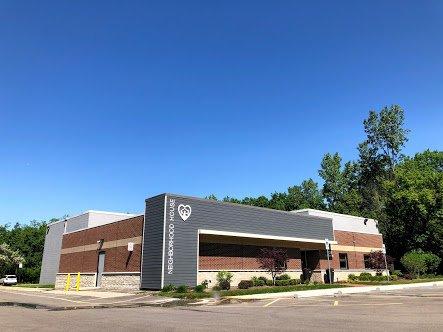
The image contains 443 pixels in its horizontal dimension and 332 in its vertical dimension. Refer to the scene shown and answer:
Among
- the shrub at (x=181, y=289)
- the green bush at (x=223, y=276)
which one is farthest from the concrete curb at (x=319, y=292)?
the green bush at (x=223, y=276)

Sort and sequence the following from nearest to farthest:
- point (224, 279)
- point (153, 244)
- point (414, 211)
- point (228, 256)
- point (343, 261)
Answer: point (153, 244) < point (224, 279) < point (228, 256) < point (343, 261) < point (414, 211)

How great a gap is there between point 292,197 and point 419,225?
24.5 m

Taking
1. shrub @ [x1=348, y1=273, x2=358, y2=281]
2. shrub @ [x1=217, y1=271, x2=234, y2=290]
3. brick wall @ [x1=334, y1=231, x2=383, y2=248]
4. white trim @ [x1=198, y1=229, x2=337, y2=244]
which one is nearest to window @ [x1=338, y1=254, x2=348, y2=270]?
shrub @ [x1=348, y1=273, x2=358, y2=281]

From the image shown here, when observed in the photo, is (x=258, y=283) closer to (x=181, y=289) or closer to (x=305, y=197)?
(x=181, y=289)

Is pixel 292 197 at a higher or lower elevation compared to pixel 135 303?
higher

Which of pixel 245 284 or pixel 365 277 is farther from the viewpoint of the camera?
pixel 365 277

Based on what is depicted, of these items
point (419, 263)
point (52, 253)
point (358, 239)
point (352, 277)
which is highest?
point (358, 239)

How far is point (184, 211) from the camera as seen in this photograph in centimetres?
2731

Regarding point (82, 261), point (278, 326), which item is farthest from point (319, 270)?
point (278, 326)

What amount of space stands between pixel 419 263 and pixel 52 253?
39684 millimetres

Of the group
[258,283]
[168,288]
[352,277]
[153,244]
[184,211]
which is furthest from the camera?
[352,277]

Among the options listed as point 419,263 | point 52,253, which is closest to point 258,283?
point 419,263

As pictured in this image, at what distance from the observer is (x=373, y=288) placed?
90.9 ft

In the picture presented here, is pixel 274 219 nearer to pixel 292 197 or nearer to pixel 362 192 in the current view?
pixel 292 197
